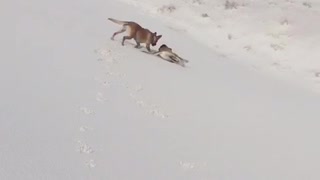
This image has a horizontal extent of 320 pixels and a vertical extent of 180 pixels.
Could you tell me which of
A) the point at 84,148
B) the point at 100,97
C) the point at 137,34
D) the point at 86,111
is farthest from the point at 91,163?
the point at 137,34

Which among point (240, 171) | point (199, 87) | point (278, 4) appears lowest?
point (278, 4)

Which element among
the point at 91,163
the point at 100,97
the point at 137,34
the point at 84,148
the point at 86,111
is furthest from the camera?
the point at 137,34

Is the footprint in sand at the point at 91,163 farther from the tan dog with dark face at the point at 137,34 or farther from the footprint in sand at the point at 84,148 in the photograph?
the tan dog with dark face at the point at 137,34

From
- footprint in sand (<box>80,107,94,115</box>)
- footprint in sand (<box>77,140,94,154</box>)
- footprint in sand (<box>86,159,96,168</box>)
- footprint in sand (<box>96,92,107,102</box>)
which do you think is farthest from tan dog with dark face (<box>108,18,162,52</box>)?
footprint in sand (<box>86,159,96,168</box>)

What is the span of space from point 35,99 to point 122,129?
797 millimetres

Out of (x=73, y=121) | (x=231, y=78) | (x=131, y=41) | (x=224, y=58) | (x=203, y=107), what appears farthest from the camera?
(x=224, y=58)

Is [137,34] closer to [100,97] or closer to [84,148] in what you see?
[100,97]

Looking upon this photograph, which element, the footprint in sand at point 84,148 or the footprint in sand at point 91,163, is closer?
the footprint in sand at point 91,163

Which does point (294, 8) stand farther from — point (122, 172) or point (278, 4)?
point (122, 172)

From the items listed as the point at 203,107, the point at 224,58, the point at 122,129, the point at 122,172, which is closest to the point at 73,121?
the point at 122,129

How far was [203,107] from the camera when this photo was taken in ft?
22.0

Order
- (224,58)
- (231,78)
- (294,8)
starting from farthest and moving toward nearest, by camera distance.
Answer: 1. (294,8)
2. (224,58)
3. (231,78)

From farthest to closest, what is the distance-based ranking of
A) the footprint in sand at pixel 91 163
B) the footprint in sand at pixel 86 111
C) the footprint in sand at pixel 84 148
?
1. the footprint in sand at pixel 86 111
2. the footprint in sand at pixel 84 148
3. the footprint in sand at pixel 91 163

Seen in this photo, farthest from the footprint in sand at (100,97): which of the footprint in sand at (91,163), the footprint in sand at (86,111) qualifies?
the footprint in sand at (91,163)
